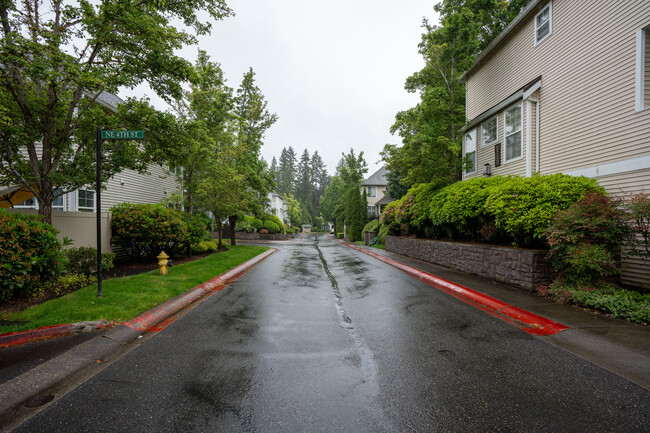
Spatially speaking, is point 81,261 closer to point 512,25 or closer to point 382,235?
point 512,25

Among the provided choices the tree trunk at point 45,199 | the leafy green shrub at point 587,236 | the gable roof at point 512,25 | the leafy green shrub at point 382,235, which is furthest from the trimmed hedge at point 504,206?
the tree trunk at point 45,199

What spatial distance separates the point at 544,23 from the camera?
10492 mm

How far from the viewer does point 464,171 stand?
14914mm

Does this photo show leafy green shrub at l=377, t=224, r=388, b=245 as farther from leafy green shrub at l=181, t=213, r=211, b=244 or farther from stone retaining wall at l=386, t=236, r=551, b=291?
leafy green shrub at l=181, t=213, r=211, b=244

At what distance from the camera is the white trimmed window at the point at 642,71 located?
23.4 feet

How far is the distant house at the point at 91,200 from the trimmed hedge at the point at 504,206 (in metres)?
10.0

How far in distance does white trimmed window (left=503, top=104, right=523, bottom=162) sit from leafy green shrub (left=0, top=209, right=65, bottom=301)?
14486 mm

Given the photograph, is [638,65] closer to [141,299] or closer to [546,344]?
[546,344]

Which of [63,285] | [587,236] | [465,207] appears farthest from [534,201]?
[63,285]

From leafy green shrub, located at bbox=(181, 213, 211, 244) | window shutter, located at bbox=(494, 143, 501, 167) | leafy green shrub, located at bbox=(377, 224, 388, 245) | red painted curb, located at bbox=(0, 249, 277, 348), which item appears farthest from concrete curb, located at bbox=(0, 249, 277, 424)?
leafy green shrub, located at bbox=(377, 224, 388, 245)

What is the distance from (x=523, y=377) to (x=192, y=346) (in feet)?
13.3

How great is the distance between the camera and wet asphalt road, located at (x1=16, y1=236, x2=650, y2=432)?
7.92 ft

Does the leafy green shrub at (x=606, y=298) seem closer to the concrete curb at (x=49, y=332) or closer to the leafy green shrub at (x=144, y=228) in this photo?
the concrete curb at (x=49, y=332)

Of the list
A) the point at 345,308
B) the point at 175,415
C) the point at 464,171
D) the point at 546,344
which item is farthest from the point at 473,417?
the point at 464,171
